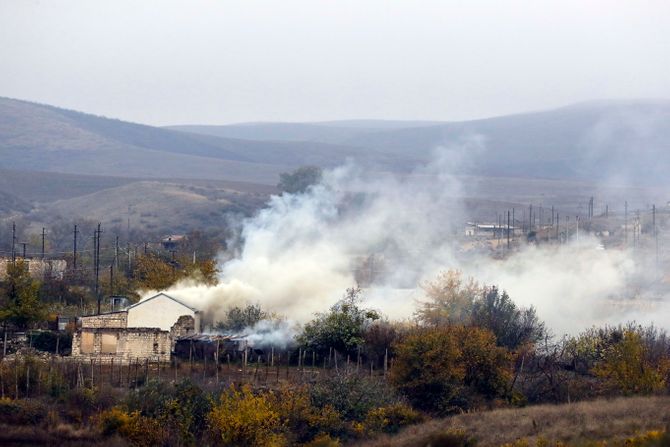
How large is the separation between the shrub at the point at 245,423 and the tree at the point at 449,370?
5764mm

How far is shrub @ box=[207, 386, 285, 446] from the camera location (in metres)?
32.2

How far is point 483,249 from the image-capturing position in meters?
81.0

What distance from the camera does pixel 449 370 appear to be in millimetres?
37469

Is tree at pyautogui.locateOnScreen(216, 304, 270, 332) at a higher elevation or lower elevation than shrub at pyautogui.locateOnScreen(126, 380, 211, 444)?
higher

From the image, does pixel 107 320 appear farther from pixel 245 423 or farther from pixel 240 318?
pixel 245 423

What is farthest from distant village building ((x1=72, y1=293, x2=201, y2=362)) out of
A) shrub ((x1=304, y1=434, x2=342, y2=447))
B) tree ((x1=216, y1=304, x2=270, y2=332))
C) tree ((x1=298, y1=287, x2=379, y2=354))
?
shrub ((x1=304, y1=434, x2=342, y2=447))

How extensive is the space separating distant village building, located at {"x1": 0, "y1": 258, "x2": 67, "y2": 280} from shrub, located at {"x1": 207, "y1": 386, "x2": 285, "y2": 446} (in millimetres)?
33406

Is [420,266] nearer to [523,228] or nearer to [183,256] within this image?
[183,256]

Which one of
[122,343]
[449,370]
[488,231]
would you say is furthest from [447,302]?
[488,231]

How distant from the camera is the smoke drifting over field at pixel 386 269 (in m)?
54.3

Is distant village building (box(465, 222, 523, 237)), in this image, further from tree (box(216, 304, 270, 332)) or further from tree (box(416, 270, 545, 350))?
tree (box(216, 304, 270, 332))

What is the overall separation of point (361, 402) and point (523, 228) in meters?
62.0

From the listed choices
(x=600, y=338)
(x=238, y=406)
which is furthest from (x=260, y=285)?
(x=238, y=406)

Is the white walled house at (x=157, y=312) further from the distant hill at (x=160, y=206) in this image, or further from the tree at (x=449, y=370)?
the distant hill at (x=160, y=206)
